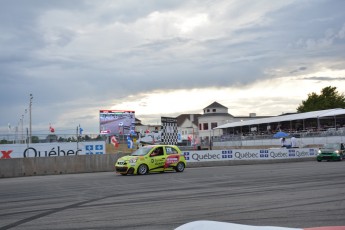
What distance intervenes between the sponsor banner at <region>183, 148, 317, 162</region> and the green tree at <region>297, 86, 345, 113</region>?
57530 millimetres

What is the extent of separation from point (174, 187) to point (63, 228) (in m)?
7.40

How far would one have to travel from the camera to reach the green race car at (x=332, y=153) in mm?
33562

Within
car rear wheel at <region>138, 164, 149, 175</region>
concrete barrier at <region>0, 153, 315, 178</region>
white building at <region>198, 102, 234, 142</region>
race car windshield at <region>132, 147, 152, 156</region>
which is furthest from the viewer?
white building at <region>198, 102, 234, 142</region>

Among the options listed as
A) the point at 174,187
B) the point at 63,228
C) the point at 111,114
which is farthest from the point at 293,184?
the point at 111,114

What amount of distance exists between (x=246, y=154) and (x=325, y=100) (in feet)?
211

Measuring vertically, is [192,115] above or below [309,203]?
above

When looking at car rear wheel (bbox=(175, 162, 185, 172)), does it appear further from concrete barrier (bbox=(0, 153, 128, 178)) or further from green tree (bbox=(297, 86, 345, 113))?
green tree (bbox=(297, 86, 345, 113))

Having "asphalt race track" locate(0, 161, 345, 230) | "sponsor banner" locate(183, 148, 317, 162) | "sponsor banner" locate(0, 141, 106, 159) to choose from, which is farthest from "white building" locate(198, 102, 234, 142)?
"asphalt race track" locate(0, 161, 345, 230)

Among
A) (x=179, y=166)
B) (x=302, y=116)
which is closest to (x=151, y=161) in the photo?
(x=179, y=166)

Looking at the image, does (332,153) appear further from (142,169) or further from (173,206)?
(173,206)

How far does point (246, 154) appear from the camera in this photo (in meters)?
34.8

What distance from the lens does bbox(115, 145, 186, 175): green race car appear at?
21969 millimetres

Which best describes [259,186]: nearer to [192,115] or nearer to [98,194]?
[98,194]

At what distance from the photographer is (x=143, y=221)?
848cm
